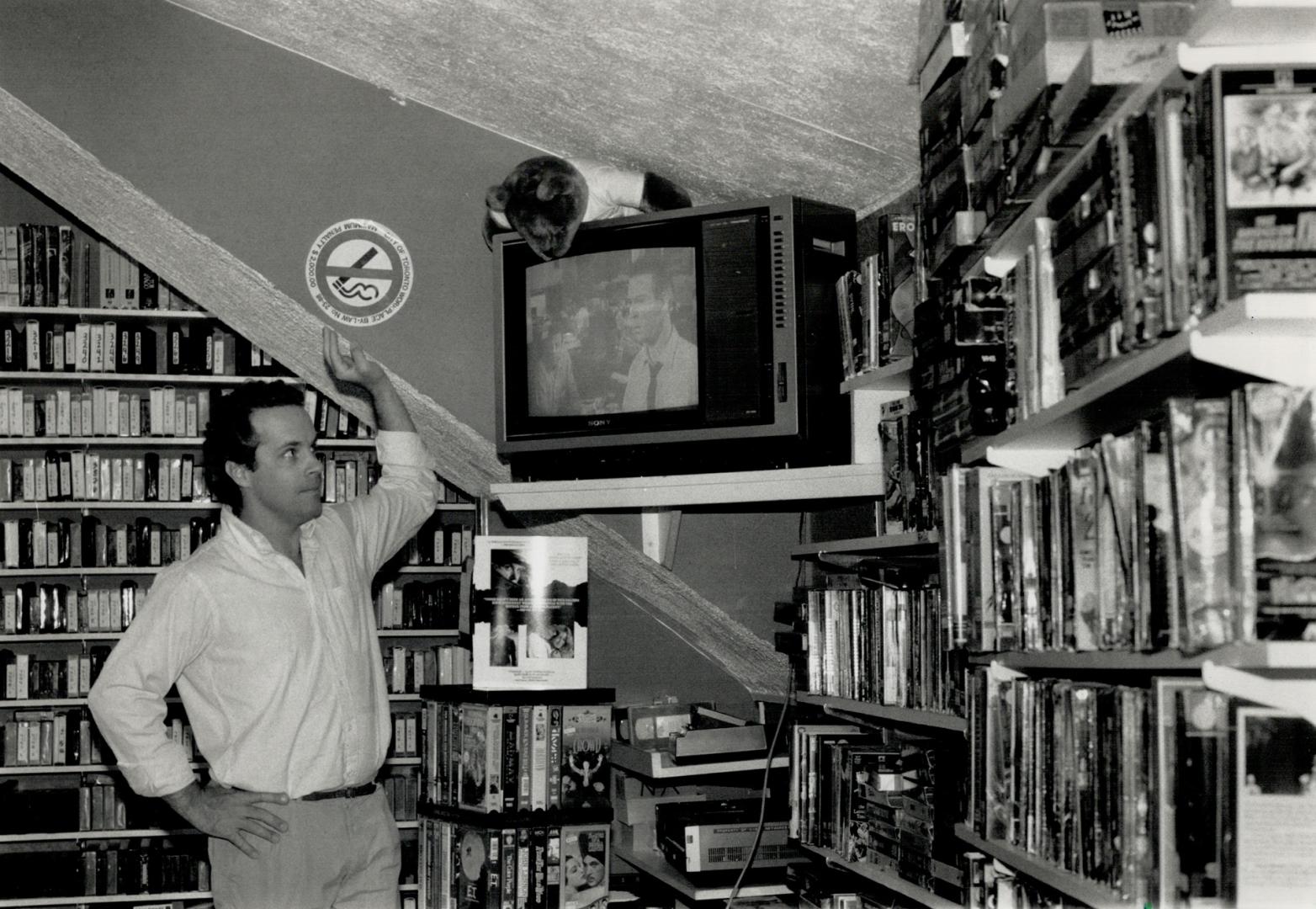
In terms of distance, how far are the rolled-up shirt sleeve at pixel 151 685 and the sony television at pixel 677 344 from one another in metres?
0.94

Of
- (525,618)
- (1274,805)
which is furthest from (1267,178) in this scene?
(525,618)

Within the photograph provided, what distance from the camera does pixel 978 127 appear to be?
190 cm

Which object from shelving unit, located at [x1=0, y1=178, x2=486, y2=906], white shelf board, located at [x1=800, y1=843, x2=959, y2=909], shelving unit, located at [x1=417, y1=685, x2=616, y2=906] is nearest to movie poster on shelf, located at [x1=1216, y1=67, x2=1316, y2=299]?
white shelf board, located at [x1=800, y1=843, x2=959, y2=909]

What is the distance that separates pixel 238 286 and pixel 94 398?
80.1 inches

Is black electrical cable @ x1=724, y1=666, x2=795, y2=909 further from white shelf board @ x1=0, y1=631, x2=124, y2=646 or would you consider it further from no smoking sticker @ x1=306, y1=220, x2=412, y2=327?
white shelf board @ x1=0, y1=631, x2=124, y2=646

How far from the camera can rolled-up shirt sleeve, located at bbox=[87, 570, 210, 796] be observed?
2.42 meters

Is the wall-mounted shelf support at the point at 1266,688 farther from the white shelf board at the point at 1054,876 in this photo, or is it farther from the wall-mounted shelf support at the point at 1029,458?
the wall-mounted shelf support at the point at 1029,458

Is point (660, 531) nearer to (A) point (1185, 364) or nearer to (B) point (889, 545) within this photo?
(B) point (889, 545)

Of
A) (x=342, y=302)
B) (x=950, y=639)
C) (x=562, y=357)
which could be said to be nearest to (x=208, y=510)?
(x=342, y=302)

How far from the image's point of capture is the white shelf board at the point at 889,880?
249 cm

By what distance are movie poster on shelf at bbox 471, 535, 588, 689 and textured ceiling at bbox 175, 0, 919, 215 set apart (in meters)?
0.97

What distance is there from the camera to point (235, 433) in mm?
2662

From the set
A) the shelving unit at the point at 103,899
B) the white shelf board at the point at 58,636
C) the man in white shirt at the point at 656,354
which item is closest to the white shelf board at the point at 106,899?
the shelving unit at the point at 103,899

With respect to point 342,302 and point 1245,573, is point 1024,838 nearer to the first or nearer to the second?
point 1245,573
